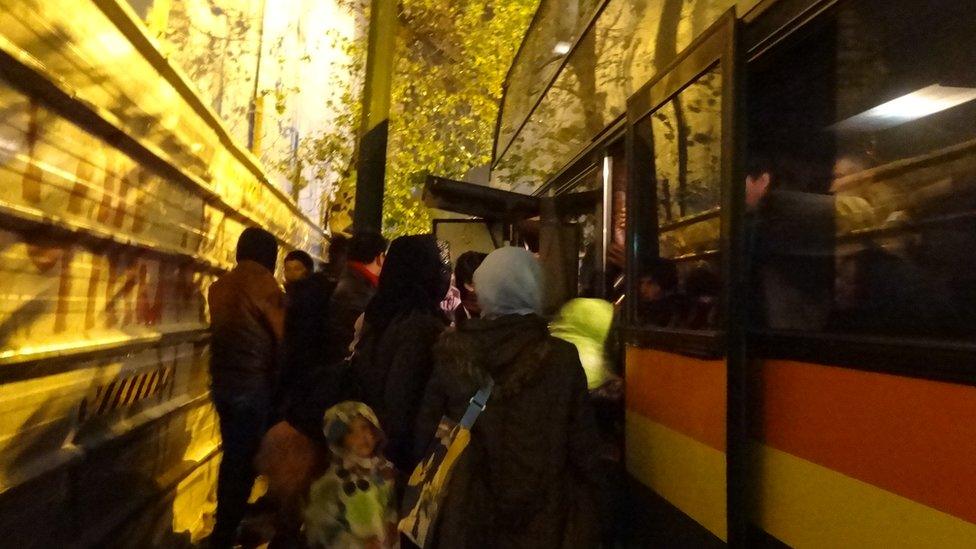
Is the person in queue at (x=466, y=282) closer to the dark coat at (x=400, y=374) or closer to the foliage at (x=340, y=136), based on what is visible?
the dark coat at (x=400, y=374)

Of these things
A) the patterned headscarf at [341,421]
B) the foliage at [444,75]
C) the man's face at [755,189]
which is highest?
the foliage at [444,75]

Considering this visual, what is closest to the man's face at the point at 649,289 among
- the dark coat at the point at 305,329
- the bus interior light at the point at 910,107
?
the bus interior light at the point at 910,107

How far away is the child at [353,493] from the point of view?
3.05 metres

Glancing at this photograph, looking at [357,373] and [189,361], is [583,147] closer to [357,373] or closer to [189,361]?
[357,373]

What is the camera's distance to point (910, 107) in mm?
1885

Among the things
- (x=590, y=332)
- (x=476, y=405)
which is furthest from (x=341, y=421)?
(x=590, y=332)

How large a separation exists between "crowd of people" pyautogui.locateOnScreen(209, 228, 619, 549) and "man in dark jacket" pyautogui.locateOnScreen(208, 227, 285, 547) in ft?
1.75

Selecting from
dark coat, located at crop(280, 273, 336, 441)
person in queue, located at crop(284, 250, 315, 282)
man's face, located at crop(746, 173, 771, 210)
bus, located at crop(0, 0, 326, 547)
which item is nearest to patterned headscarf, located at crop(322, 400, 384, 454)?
bus, located at crop(0, 0, 326, 547)

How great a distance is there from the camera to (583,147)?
4551 mm

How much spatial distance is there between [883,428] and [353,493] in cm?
198

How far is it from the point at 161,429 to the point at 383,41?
336 cm

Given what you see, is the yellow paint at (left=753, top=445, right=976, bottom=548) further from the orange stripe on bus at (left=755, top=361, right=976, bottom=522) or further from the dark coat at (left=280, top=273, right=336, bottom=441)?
the dark coat at (left=280, top=273, right=336, bottom=441)

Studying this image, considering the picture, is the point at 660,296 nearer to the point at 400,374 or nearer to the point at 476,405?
the point at 476,405

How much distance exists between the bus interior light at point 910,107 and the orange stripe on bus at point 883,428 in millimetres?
603
